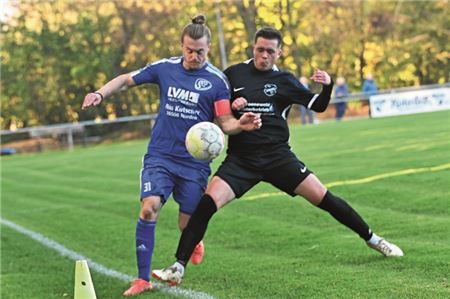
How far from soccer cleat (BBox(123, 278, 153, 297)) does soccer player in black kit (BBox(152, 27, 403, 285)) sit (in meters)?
0.13

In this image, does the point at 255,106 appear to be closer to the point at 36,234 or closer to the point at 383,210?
the point at 383,210

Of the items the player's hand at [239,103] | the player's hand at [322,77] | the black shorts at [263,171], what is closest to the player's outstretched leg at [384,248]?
the black shorts at [263,171]

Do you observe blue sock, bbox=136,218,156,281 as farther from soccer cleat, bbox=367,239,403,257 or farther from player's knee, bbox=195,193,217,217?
soccer cleat, bbox=367,239,403,257

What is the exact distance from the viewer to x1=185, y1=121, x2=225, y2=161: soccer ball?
5.86 meters

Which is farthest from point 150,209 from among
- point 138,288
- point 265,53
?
point 265,53

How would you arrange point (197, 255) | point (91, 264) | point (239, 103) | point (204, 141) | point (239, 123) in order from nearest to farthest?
1. point (204, 141)
2. point (239, 123)
3. point (239, 103)
4. point (197, 255)
5. point (91, 264)

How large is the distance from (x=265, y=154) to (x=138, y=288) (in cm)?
155

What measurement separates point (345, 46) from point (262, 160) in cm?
4769

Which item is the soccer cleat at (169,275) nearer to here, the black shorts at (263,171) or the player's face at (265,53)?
the black shorts at (263,171)

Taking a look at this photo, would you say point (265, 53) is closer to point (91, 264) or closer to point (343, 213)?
point (343, 213)

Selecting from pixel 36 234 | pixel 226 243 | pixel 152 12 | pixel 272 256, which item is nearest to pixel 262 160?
pixel 272 256

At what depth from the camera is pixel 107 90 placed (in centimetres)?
617

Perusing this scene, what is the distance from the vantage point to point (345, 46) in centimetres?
5250

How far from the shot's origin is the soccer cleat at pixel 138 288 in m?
6.01
